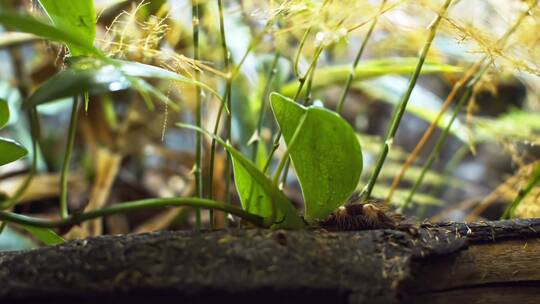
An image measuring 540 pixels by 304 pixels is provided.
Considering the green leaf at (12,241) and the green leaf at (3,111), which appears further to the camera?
the green leaf at (12,241)

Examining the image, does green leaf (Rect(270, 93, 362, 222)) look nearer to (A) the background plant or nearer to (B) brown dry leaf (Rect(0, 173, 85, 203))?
(A) the background plant

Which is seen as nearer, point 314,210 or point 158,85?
point 314,210

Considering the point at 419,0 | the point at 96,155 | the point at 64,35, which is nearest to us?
the point at 64,35

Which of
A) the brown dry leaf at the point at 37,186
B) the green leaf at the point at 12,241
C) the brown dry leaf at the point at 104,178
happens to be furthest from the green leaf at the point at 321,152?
the brown dry leaf at the point at 37,186

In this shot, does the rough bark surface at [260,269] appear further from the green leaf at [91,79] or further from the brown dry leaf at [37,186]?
the brown dry leaf at [37,186]

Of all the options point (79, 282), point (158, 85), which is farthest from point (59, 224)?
point (158, 85)

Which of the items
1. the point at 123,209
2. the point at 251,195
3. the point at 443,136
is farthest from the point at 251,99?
the point at 123,209

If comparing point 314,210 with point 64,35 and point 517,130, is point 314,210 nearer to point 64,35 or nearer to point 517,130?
point 64,35
